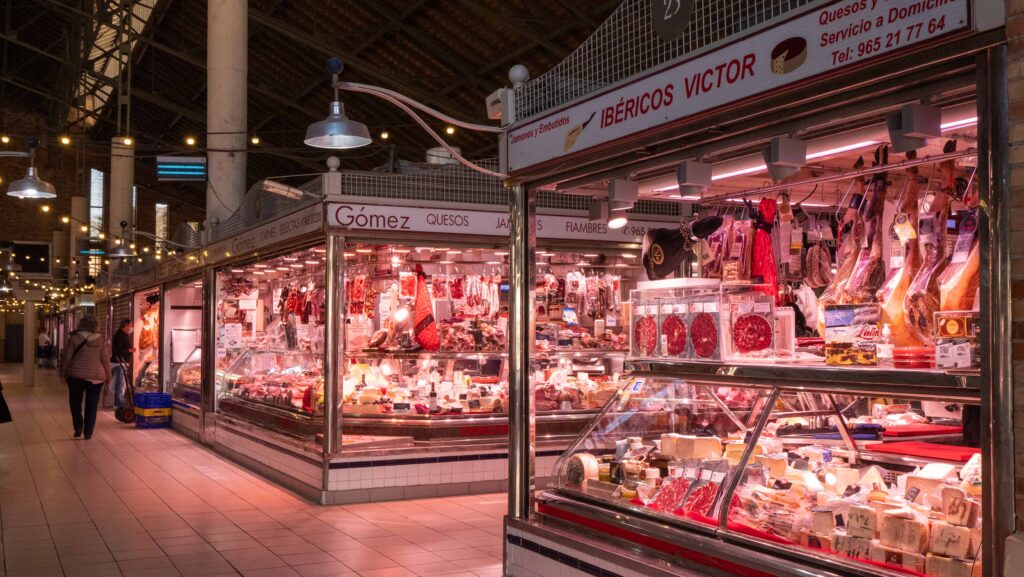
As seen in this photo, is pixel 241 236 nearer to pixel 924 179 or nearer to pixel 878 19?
pixel 924 179

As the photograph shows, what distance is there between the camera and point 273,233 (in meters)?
9.43

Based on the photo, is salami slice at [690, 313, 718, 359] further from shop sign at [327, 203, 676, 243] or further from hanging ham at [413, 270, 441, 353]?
hanging ham at [413, 270, 441, 353]

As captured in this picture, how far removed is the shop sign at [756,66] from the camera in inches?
109

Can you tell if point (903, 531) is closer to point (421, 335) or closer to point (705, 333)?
point (705, 333)

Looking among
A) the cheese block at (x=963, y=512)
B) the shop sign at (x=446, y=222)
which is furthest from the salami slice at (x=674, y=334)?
the shop sign at (x=446, y=222)

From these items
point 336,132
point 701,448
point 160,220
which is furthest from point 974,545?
point 160,220

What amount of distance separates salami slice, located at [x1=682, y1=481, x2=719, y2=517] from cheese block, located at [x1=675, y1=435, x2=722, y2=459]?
0.96ft

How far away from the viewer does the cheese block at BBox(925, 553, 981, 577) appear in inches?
114

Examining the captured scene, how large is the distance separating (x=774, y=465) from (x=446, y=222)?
16.3 feet

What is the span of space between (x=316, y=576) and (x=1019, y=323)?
14.4 feet

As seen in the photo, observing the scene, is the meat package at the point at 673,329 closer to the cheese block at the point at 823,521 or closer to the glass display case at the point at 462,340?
the cheese block at the point at 823,521

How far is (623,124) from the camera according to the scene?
157 inches

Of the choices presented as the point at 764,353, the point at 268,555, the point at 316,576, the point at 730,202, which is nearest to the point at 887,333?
the point at 764,353

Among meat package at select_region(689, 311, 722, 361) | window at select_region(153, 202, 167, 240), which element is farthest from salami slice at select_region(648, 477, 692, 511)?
window at select_region(153, 202, 167, 240)
